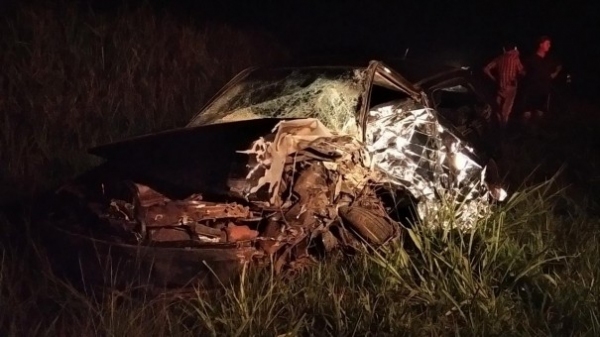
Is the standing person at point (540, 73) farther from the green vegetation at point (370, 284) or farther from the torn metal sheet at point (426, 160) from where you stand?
the torn metal sheet at point (426, 160)

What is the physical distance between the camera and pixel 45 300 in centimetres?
443

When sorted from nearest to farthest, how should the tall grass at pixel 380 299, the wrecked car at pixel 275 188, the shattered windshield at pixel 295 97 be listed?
1. the tall grass at pixel 380 299
2. the wrecked car at pixel 275 188
3. the shattered windshield at pixel 295 97

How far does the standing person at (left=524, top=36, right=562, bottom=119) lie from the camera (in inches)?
412

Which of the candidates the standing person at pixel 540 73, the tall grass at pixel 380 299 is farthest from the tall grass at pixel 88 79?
the standing person at pixel 540 73

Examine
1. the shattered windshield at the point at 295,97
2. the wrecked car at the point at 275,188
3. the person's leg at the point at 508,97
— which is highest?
the shattered windshield at the point at 295,97

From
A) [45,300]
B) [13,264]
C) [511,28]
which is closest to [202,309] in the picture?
[45,300]

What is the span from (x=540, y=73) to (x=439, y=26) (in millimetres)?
7269

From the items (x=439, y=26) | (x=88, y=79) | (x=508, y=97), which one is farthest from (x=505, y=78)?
(x=439, y=26)

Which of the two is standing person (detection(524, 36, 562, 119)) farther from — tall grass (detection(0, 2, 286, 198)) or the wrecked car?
the wrecked car

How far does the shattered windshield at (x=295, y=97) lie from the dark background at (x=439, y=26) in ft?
24.6

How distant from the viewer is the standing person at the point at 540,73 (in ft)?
34.4

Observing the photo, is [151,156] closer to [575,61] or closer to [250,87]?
[250,87]

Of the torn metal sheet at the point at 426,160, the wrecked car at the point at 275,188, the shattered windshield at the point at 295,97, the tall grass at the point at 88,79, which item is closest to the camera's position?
the wrecked car at the point at 275,188

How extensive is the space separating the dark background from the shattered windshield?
295 inches
